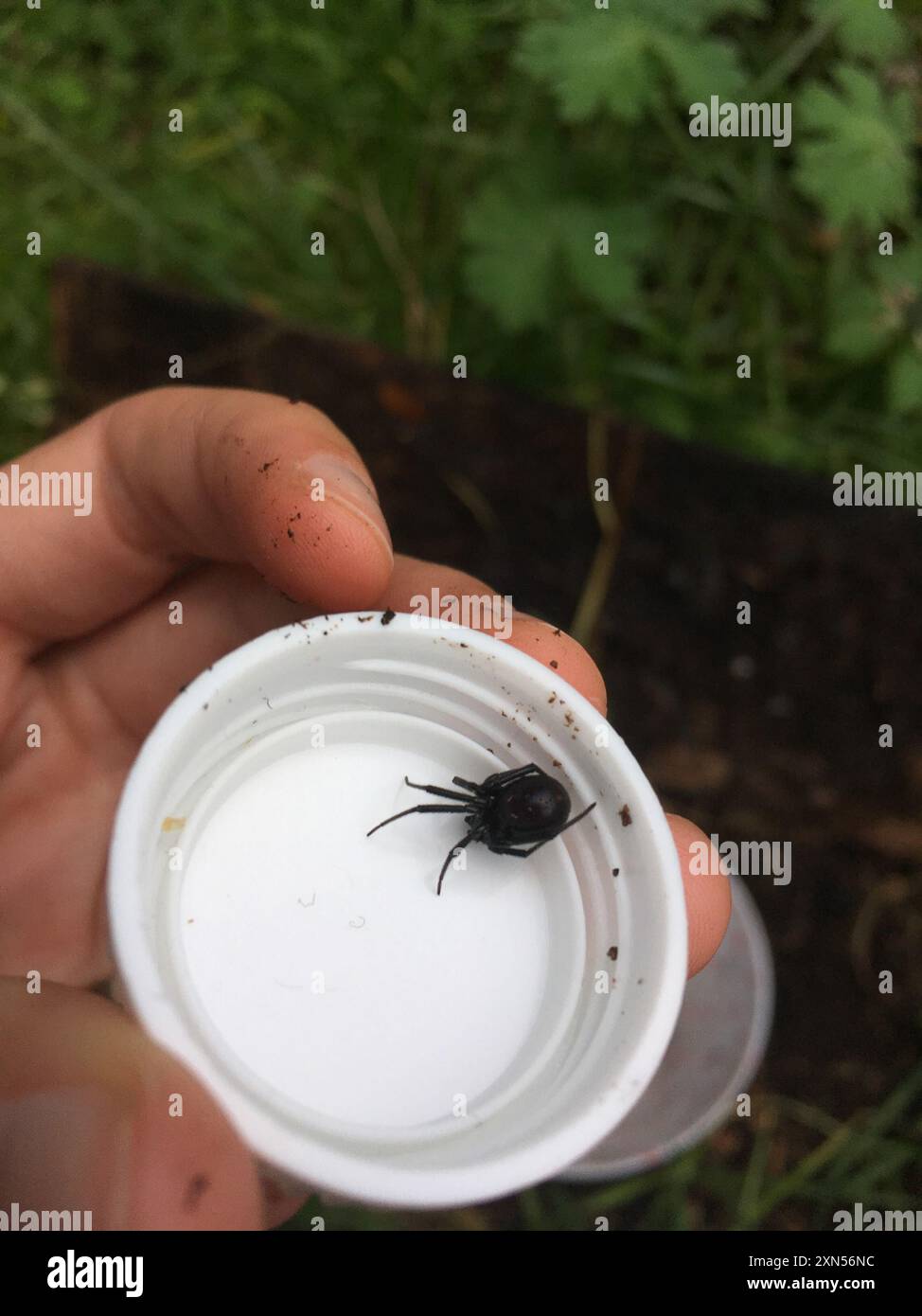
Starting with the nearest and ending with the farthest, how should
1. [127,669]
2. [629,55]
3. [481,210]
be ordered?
[127,669]
[629,55]
[481,210]

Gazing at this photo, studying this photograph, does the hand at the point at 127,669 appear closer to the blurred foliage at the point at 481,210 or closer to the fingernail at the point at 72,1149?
the fingernail at the point at 72,1149

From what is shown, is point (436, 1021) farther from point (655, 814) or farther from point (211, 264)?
point (211, 264)

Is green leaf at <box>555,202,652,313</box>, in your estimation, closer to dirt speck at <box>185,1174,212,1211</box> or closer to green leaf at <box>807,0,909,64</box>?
green leaf at <box>807,0,909,64</box>

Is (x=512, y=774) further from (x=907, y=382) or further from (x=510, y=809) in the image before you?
(x=907, y=382)

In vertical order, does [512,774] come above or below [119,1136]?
above

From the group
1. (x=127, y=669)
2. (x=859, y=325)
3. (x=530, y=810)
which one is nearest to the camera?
(x=530, y=810)

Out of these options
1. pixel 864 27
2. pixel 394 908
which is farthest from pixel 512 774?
pixel 864 27
